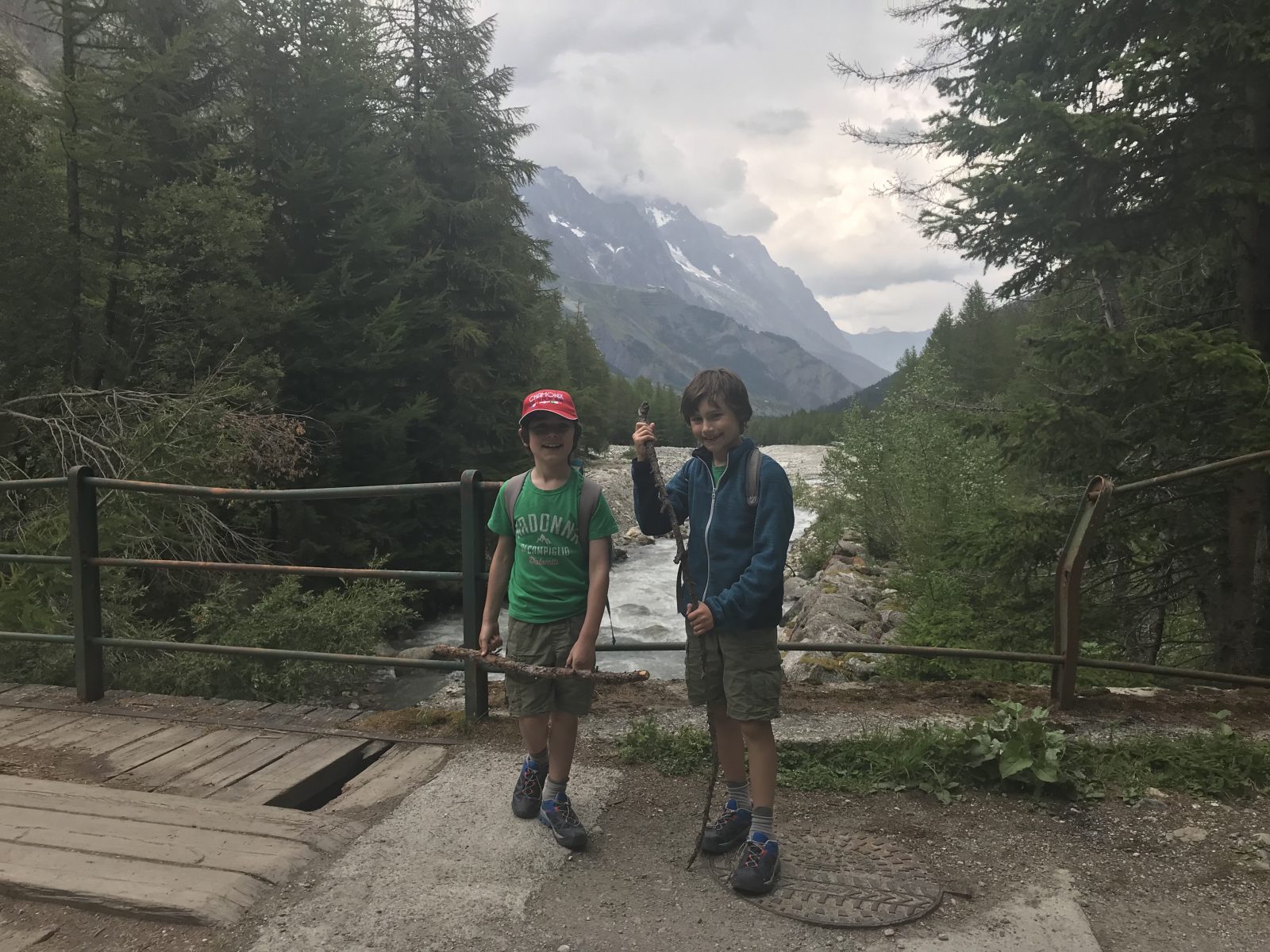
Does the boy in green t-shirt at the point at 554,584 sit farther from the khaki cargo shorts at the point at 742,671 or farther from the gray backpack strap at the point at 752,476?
the gray backpack strap at the point at 752,476

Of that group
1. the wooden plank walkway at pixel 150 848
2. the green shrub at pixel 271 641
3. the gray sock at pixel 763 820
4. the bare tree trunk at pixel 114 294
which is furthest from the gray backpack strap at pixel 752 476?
the bare tree trunk at pixel 114 294

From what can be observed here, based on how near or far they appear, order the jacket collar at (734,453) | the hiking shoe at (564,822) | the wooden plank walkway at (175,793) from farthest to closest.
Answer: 1. the hiking shoe at (564,822)
2. the jacket collar at (734,453)
3. the wooden plank walkway at (175,793)

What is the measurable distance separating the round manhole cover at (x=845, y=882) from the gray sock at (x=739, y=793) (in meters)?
0.17

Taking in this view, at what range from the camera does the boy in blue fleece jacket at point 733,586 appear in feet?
7.88

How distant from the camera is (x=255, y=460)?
33.8 ft

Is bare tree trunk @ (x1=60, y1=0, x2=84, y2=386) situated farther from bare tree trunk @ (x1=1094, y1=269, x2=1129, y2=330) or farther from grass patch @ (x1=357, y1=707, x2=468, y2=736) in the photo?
bare tree trunk @ (x1=1094, y1=269, x2=1129, y2=330)

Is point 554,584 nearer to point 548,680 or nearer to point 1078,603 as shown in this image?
point 548,680

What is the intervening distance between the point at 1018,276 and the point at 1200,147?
1469 mm

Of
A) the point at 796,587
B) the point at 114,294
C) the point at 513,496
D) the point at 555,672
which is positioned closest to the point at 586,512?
the point at 513,496

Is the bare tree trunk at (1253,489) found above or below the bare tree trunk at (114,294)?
below

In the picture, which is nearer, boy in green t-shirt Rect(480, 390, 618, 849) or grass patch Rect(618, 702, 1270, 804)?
boy in green t-shirt Rect(480, 390, 618, 849)

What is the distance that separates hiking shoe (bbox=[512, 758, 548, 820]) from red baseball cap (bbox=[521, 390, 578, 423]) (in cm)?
127

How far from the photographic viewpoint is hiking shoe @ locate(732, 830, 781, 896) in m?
2.39

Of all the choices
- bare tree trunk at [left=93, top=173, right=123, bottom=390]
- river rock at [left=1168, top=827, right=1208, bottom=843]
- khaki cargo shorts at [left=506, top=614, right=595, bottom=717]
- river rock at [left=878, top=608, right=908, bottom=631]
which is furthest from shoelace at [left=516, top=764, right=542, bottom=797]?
bare tree trunk at [left=93, top=173, right=123, bottom=390]
